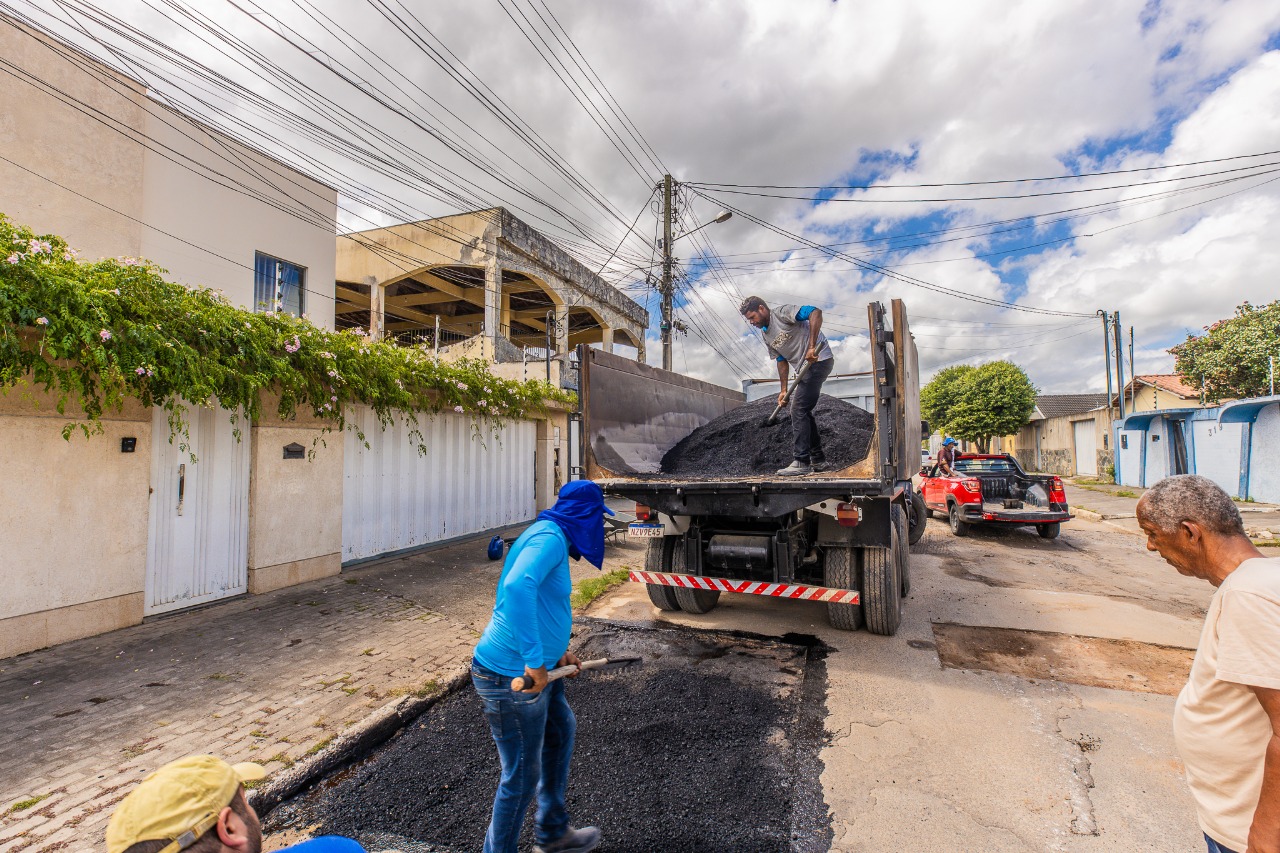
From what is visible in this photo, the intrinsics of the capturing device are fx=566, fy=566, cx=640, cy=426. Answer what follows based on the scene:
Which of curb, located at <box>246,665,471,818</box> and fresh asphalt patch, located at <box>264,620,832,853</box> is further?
curb, located at <box>246,665,471,818</box>

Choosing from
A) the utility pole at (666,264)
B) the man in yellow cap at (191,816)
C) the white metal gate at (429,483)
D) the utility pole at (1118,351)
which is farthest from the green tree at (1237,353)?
the man in yellow cap at (191,816)

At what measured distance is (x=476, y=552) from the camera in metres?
8.05

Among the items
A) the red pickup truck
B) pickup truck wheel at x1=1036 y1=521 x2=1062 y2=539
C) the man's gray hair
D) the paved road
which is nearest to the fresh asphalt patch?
the paved road

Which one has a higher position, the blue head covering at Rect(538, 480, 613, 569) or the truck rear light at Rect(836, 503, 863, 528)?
the blue head covering at Rect(538, 480, 613, 569)

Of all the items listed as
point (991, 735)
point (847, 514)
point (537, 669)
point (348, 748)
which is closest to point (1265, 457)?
point (847, 514)

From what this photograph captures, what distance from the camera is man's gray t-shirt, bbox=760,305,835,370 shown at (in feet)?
16.9

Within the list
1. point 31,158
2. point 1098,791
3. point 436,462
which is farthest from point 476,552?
point 31,158

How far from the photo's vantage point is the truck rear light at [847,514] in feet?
13.6

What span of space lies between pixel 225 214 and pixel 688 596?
10.9 m

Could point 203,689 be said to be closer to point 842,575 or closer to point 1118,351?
point 842,575

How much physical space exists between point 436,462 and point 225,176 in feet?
23.6

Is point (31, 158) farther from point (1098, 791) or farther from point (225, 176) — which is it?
point (1098, 791)

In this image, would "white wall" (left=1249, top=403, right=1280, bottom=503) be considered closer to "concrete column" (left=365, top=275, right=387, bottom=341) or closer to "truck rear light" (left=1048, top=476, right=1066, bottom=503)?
"truck rear light" (left=1048, top=476, right=1066, bottom=503)

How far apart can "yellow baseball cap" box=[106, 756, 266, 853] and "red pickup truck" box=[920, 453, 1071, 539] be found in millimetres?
10581
